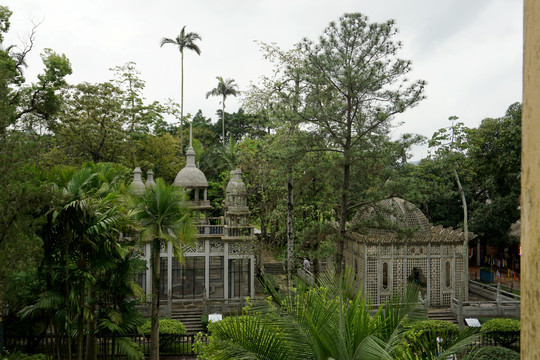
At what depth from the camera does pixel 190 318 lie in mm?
21750

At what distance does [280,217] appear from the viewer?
24.2m

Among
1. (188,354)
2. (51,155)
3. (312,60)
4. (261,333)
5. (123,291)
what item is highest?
(312,60)

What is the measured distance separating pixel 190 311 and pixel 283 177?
8.66 metres

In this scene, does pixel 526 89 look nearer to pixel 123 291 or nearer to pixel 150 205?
pixel 150 205

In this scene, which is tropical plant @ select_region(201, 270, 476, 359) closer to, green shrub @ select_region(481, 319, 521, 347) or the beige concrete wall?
the beige concrete wall

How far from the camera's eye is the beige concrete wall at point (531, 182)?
1.23 metres

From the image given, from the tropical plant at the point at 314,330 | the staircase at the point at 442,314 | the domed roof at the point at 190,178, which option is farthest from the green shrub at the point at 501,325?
the tropical plant at the point at 314,330

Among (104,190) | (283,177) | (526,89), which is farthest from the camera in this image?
(283,177)

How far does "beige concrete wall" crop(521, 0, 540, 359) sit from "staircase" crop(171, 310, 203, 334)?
21.2m

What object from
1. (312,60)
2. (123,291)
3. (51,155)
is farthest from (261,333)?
(51,155)

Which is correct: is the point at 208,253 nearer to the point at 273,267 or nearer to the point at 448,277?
the point at 273,267

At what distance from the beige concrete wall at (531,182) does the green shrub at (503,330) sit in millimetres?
18781

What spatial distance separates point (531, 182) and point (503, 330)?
2137 centimetres

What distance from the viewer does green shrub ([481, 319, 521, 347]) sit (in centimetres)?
1766
